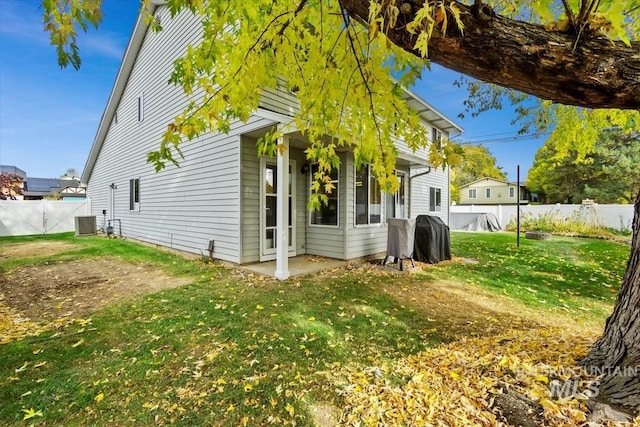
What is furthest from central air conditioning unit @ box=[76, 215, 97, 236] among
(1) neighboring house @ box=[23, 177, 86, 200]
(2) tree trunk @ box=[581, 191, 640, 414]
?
(1) neighboring house @ box=[23, 177, 86, 200]

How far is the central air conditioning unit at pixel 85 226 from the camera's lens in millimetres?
12309

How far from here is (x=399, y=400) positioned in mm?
2129

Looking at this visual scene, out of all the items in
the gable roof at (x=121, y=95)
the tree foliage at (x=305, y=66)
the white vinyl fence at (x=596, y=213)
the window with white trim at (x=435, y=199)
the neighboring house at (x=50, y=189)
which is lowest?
the white vinyl fence at (x=596, y=213)

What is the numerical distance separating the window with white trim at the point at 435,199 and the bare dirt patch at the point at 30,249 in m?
13.1

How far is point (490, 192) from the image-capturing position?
36.7 m

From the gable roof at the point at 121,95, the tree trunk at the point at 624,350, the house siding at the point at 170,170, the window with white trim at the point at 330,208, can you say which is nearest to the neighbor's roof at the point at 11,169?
the gable roof at the point at 121,95

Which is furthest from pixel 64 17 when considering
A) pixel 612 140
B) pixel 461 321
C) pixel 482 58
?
pixel 612 140

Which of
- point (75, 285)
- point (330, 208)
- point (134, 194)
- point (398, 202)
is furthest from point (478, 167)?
point (75, 285)

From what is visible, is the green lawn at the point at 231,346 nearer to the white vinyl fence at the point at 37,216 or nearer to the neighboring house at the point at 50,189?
the white vinyl fence at the point at 37,216

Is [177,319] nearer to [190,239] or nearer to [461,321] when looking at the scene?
[461,321]

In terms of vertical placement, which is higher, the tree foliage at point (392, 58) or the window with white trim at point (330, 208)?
the tree foliage at point (392, 58)

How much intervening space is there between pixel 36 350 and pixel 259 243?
4119 millimetres

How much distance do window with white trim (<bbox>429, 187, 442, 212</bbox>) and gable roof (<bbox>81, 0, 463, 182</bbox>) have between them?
2.92m

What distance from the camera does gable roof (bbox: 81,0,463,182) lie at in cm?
982
